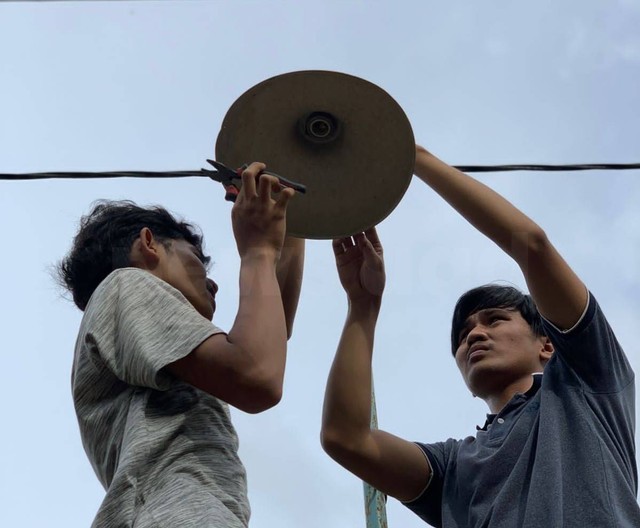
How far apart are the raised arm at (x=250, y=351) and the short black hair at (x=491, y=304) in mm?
1274

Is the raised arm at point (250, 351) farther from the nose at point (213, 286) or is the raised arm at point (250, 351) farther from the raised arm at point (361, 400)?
the raised arm at point (361, 400)

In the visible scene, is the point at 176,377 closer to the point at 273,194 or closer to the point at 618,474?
the point at 273,194

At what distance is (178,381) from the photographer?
2.62m

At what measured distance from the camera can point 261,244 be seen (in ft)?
9.12

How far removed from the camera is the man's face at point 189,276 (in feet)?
9.94

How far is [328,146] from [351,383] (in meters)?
0.76

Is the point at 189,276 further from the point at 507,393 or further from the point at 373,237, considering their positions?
the point at 507,393

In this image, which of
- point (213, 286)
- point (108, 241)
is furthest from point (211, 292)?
point (108, 241)

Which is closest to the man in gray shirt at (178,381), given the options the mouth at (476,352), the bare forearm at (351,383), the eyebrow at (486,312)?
the bare forearm at (351,383)

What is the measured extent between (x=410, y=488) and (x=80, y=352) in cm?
122

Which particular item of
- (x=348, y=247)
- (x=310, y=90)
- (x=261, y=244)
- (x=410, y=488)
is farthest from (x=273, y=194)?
(x=410, y=488)

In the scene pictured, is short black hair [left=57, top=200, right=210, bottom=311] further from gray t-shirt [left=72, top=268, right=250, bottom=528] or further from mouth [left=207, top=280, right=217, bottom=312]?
gray t-shirt [left=72, top=268, right=250, bottom=528]

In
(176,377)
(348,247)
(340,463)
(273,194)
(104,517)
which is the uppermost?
(348,247)

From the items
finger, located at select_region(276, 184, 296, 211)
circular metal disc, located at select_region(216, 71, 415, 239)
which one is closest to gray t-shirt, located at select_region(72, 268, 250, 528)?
finger, located at select_region(276, 184, 296, 211)
